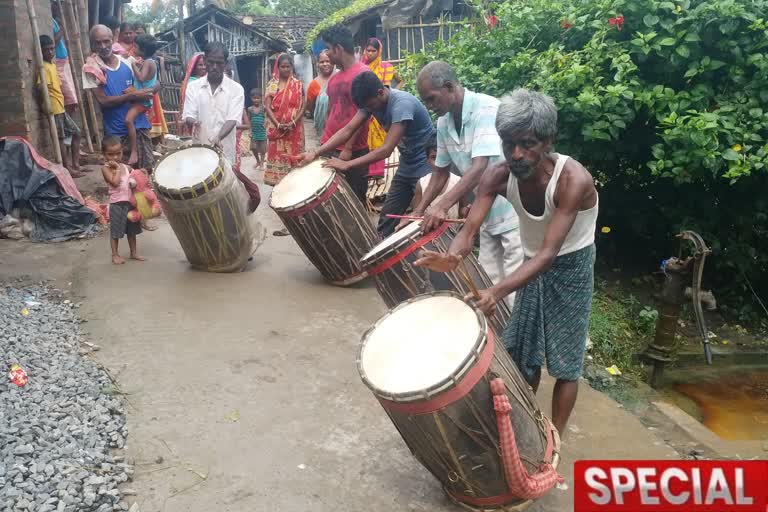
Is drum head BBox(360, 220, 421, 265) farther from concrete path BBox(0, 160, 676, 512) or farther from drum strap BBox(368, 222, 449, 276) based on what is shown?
concrete path BBox(0, 160, 676, 512)

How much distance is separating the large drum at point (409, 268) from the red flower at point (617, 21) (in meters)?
2.56

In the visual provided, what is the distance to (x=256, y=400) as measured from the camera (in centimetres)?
362

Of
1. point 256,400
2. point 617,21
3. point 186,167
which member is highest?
point 617,21

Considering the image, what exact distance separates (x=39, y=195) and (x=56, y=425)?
4.15m

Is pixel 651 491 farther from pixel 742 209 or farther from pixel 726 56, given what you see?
pixel 742 209

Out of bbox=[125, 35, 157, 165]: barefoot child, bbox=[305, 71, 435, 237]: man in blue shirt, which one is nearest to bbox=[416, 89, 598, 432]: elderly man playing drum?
bbox=[305, 71, 435, 237]: man in blue shirt

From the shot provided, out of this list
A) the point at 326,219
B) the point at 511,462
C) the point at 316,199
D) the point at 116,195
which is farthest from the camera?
the point at 116,195

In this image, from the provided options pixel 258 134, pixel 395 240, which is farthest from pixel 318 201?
pixel 258 134

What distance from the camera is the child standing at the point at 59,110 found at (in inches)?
292

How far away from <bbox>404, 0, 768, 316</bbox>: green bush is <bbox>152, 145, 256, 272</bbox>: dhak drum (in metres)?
2.53

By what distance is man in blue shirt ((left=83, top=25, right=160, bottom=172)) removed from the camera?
7.09 meters

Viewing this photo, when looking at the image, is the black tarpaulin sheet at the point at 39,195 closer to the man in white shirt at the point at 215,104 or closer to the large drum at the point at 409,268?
the man in white shirt at the point at 215,104

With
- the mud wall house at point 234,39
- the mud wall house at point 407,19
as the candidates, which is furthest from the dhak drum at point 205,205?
the mud wall house at point 234,39

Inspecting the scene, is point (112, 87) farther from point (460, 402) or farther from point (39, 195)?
point (460, 402)
